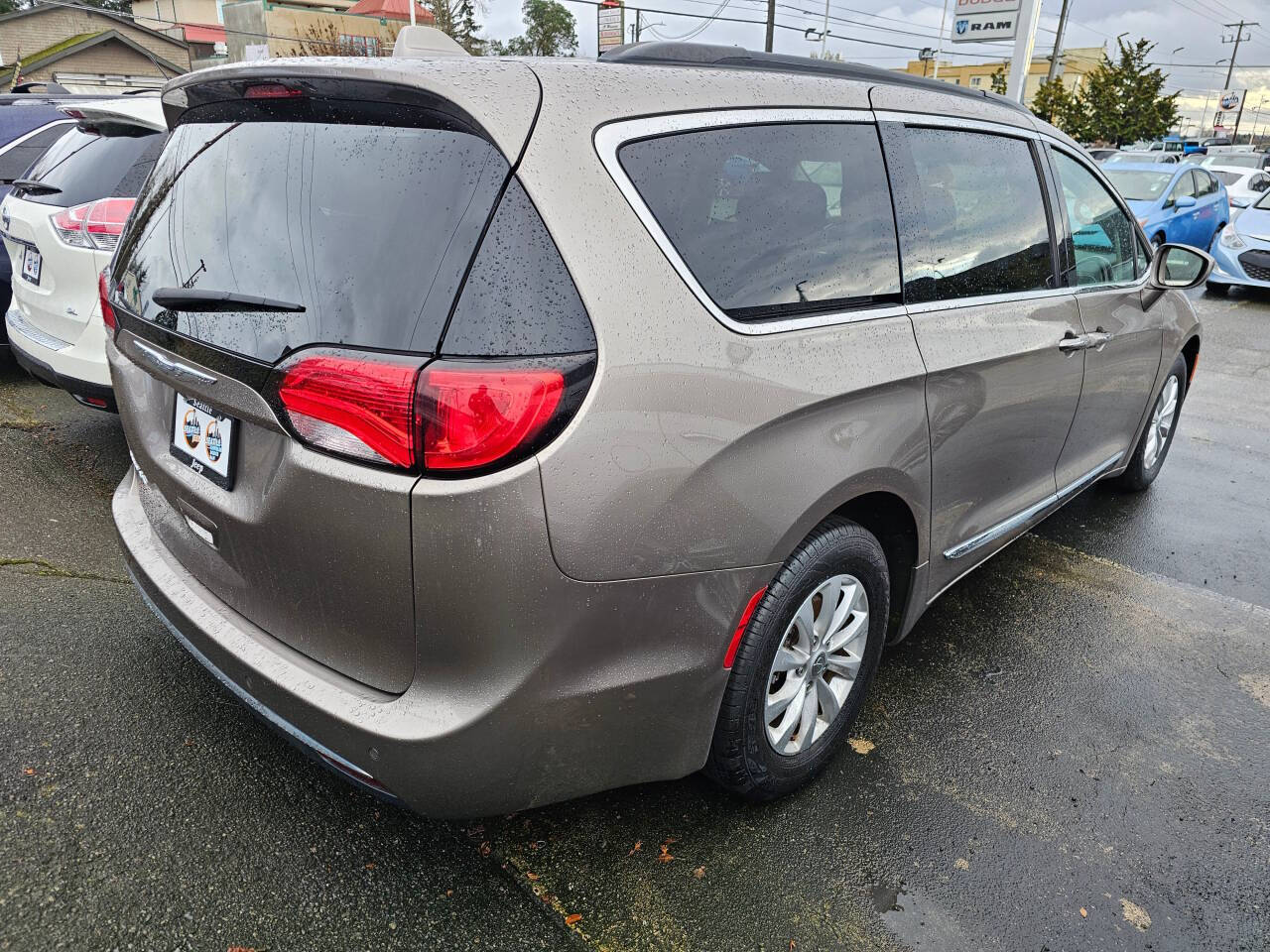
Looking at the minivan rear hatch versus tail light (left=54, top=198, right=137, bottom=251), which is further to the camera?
tail light (left=54, top=198, right=137, bottom=251)

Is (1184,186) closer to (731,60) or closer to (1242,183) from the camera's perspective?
(1242,183)

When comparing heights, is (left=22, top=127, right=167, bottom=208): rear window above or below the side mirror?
above

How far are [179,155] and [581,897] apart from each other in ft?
6.70

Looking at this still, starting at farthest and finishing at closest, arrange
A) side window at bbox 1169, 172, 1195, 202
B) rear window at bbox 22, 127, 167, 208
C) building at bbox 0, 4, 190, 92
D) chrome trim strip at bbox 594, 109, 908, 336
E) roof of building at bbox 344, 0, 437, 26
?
roof of building at bbox 344, 0, 437, 26 < building at bbox 0, 4, 190, 92 < side window at bbox 1169, 172, 1195, 202 < rear window at bbox 22, 127, 167, 208 < chrome trim strip at bbox 594, 109, 908, 336

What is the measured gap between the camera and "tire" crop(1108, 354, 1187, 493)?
4.47 meters

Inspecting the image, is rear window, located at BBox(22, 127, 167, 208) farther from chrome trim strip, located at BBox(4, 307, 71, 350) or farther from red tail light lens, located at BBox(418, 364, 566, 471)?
red tail light lens, located at BBox(418, 364, 566, 471)

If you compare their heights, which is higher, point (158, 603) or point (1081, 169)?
point (1081, 169)

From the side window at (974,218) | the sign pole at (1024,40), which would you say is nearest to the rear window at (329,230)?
the side window at (974,218)

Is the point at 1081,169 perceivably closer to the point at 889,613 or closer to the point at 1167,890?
the point at 889,613

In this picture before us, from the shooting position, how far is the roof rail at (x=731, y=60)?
2.20m

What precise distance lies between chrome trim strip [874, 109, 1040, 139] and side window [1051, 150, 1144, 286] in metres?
0.27

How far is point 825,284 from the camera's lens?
87.1 inches

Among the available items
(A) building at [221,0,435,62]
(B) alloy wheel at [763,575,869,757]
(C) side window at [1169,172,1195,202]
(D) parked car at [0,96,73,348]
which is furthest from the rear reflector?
(A) building at [221,0,435,62]

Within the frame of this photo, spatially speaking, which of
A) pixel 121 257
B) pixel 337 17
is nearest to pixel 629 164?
pixel 121 257
